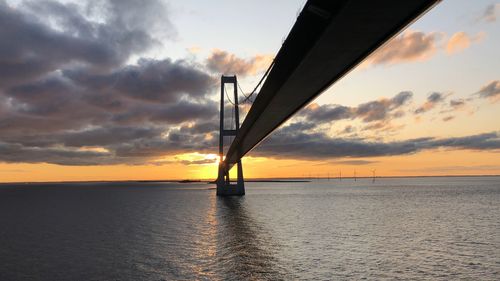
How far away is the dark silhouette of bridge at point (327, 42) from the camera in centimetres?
1362

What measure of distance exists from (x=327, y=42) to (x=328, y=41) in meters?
0.11

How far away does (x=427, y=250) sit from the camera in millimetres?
31781

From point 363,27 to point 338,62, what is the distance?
14.4ft

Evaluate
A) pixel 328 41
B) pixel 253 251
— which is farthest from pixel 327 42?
pixel 253 251

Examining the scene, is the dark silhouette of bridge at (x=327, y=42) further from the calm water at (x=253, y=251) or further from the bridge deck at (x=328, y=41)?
the calm water at (x=253, y=251)

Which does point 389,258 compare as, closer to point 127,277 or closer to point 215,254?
point 215,254

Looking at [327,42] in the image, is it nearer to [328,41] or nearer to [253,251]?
[328,41]

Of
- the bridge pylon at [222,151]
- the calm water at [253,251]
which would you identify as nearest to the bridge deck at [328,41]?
the calm water at [253,251]

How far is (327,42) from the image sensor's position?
1673cm

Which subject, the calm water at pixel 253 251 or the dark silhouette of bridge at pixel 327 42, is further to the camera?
the calm water at pixel 253 251

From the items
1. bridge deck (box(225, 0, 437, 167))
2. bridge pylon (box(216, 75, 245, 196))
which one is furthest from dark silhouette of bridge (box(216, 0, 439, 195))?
bridge pylon (box(216, 75, 245, 196))

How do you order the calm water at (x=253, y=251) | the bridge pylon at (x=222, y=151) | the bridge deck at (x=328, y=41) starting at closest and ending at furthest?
the bridge deck at (x=328, y=41), the calm water at (x=253, y=251), the bridge pylon at (x=222, y=151)

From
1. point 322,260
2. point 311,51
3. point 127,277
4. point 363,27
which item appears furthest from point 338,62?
point 127,277

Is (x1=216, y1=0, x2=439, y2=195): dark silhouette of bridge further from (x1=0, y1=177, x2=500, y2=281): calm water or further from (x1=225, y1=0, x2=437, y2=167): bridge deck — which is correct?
(x1=0, y1=177, x2=500, y2=281): calm water
